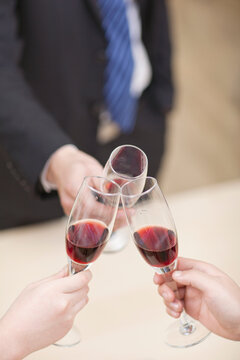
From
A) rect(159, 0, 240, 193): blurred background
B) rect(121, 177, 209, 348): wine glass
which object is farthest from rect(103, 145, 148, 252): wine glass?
rect(159, 0, 240, 193): blurred background

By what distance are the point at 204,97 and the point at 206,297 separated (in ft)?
8.46

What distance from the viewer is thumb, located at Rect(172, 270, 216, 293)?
0.98 meters

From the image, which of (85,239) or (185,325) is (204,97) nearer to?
(185,325)

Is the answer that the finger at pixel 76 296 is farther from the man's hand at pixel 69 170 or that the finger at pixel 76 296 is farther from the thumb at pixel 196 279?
the man's hand at pixel 69 170

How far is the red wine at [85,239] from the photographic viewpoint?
1.00 m

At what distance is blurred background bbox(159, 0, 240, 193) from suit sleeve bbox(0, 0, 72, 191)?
1.22 meters

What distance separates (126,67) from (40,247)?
2.39 ft

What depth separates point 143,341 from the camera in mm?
1118

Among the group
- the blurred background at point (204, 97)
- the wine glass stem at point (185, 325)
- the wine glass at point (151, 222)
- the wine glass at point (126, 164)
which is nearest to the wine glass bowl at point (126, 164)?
the wine glass at point (126, 164)

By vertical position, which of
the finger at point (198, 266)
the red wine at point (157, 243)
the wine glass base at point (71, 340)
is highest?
the red wine at point (157, 243)

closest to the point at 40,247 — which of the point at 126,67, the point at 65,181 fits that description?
the point at 65,181

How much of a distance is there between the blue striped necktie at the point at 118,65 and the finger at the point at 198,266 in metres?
0.84

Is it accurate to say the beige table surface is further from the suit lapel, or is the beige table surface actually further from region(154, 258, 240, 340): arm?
the suit lapel

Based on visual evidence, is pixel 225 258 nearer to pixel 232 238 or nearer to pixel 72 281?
pixel 232 238
